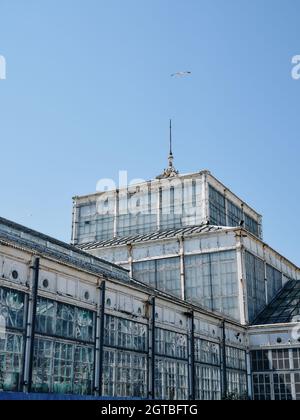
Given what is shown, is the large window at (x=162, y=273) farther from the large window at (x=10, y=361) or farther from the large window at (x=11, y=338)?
the large window at (x=10, y=361)

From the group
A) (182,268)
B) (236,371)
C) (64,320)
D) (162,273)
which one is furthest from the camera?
(162,273)

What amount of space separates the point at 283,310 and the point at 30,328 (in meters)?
33.9

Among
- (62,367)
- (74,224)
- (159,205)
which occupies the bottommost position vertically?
(62,367)

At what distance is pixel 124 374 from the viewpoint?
108ft

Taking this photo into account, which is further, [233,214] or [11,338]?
[233,214]

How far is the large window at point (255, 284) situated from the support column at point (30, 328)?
101 feet

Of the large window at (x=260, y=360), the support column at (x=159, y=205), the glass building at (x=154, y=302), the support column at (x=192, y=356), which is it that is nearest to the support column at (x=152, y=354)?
the glass building at (x=154, y=302)

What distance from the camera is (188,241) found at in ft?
179

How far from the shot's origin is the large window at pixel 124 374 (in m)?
31.5

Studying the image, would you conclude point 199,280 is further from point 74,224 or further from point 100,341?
point 100,341

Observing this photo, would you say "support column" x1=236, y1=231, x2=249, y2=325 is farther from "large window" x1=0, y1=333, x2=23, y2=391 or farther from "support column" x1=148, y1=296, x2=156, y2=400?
"large window" x1=0, y1=333, x2=23, y2=391

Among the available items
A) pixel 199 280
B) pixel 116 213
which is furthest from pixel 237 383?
pixel 116 213

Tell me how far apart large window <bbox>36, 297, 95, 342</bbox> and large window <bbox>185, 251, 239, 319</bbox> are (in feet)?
78.1

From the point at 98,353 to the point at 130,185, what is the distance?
35.0 metres
